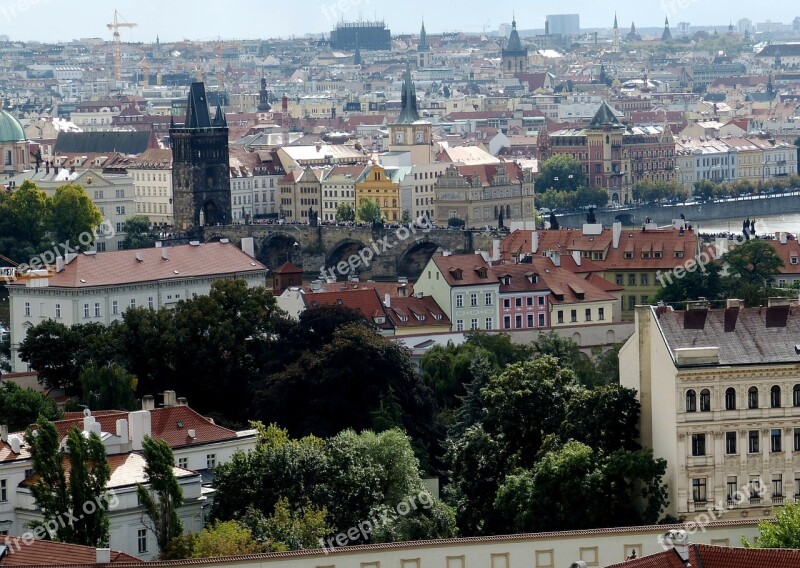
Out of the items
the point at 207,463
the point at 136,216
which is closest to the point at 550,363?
the point at 207,463

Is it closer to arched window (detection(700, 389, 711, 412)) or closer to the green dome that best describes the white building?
arched window (detection(700, 389, 711, 412))

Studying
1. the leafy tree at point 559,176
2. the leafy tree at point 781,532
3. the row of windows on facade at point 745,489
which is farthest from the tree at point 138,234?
the leafy tree at point 781,532

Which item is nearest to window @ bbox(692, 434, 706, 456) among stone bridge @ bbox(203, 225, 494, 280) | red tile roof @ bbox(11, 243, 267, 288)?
red tile roof @ bbox(11, 243, 267, 288)

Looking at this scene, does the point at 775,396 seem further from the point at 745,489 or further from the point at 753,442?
the point at 745,489

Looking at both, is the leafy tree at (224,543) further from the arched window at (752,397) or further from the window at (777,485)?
the window at (777,485)

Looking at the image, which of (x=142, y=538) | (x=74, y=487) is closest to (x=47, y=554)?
(x=74, y=487)

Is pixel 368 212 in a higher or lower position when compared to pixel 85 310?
lower
